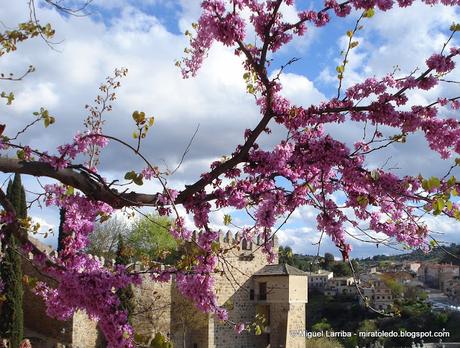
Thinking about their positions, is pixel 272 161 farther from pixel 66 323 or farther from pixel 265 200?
pixel 66 323

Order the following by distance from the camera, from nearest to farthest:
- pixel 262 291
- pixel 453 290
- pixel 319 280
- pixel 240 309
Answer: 1. pixel 240 309
2. pixel 262 291
3. pixel 453 290
4. pixel 319 280

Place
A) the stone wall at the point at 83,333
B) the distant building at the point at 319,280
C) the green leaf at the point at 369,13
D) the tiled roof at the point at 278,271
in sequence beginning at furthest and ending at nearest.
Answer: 1. the distant building at the point at 319,280
2. the tiled roof at the point at 278,271
3. the stone wall at the point at 83,333
4. the green leaf at the point at 369,13

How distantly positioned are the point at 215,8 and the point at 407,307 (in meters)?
43.6

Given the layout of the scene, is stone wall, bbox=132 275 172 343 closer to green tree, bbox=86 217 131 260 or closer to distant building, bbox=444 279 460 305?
green tree, bbox=86 217 131 260

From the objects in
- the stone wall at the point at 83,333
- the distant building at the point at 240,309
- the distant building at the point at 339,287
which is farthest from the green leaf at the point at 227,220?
the distant building at the point at 339,287

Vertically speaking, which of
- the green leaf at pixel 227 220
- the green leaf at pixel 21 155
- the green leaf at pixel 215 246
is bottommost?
the green leaf at pixel 215 246

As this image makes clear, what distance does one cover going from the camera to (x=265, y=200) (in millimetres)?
3949

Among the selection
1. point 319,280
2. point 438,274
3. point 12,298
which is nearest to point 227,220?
point 12,298

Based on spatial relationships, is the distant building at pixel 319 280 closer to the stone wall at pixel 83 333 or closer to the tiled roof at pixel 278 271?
the tiled roof at pixel 278 271

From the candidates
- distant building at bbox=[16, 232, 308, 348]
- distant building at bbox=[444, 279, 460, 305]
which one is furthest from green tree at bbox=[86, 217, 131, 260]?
distant building at bbox=[444, 279, 460, 305]

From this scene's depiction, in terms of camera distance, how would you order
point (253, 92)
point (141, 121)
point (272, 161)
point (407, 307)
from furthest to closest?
point (407, 307) → point (253, 92) → point (272, 161) → point (141, 121)

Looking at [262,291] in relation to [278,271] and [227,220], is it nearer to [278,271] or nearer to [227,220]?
[278,271]

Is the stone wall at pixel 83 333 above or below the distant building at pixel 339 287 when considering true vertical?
below

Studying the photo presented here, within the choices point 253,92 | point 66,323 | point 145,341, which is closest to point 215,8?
point 253,92
